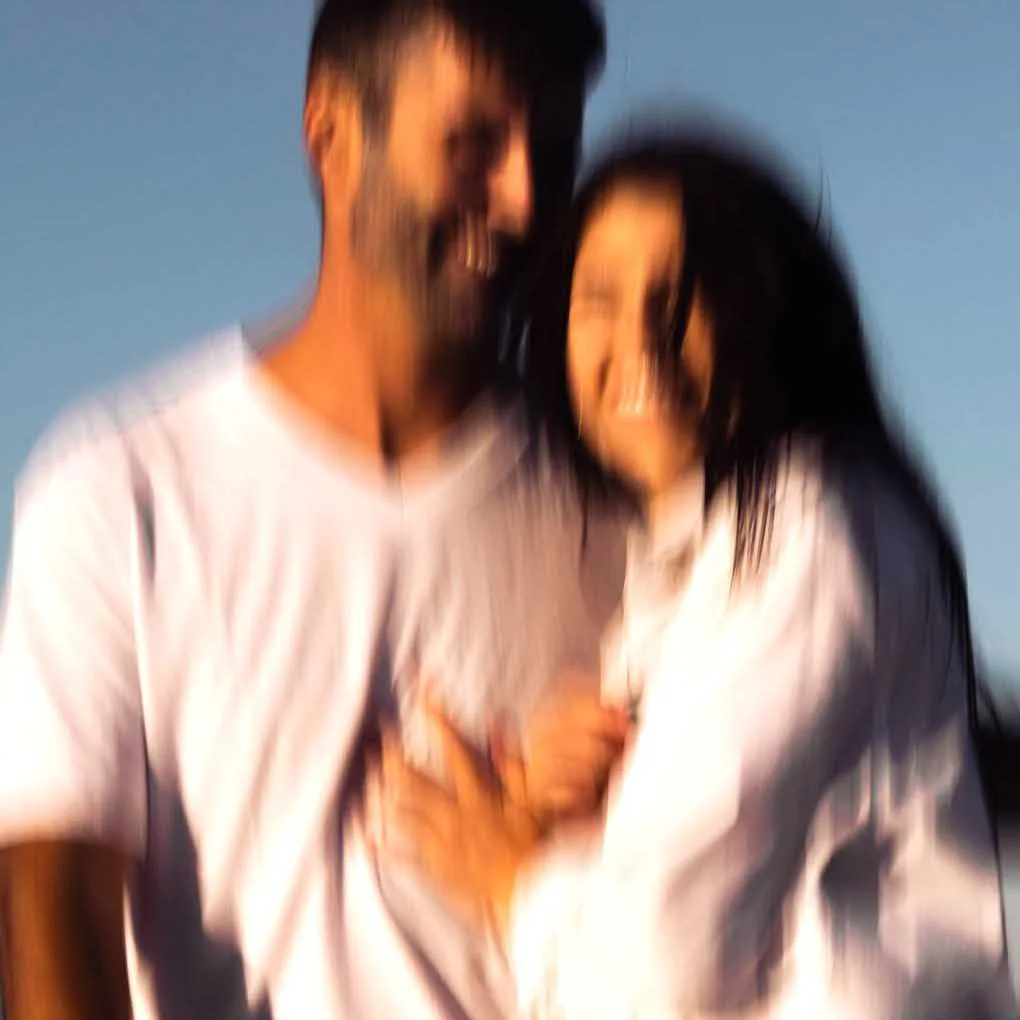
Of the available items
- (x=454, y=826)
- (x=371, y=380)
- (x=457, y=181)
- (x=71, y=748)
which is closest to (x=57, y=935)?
(x=71, y=748)

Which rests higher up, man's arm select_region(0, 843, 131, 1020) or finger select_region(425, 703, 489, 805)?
finger select_region(425, 703, 489, 805)

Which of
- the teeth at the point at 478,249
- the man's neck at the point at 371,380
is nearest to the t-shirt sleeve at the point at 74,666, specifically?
the man's neck at the point at 371,380

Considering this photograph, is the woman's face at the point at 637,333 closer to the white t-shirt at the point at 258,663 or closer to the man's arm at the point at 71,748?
the white t-shirt at the point at 258,663

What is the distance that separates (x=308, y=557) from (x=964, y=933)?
362 millimetres

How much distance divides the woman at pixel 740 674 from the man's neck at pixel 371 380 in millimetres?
52

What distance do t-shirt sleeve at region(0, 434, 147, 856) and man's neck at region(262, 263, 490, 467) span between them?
104 mm

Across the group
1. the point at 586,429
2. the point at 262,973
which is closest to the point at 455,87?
the point at 586,429

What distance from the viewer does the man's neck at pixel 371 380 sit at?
0.95 metres

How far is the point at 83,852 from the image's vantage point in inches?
34.9

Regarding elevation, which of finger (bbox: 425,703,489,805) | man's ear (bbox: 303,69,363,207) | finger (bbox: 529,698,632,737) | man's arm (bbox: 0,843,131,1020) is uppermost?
man's ear (bbox: 303,69,363,207)

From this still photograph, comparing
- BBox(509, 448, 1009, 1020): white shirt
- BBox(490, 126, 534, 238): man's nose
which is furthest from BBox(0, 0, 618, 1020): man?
BBox(509, 448, 1009, 1020): white shirt

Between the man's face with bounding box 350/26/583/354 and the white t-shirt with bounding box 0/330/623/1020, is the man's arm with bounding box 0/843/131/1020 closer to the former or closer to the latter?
the white t-shirt with bounding box 0/330/623/1020

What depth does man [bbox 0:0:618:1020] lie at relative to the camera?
90 cm

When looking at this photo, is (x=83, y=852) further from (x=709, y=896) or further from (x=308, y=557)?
(x=709, y=896)
